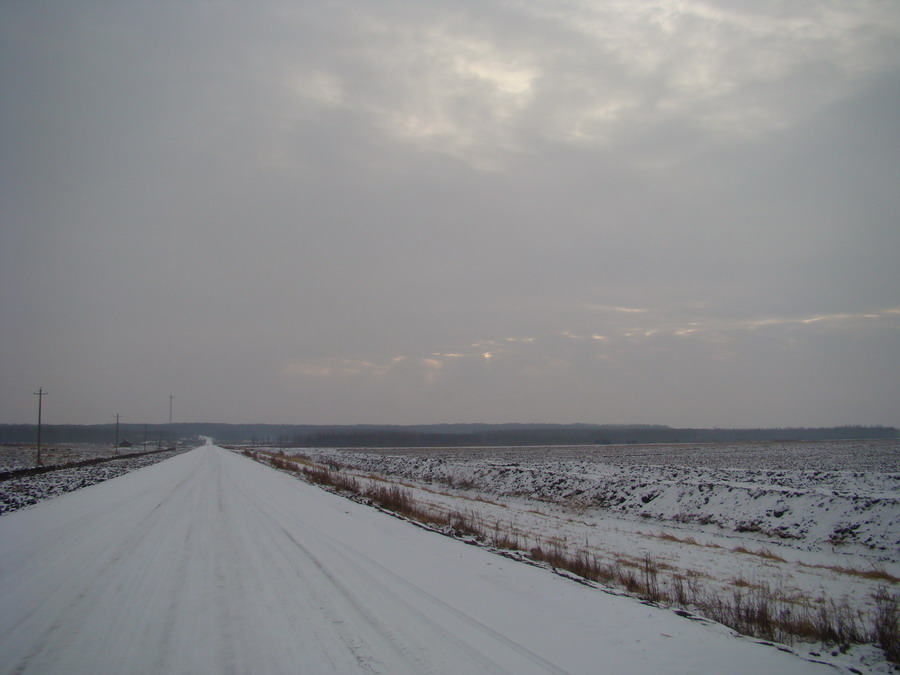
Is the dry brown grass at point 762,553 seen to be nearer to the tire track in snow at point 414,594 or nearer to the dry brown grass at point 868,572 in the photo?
the dry brown grass at point 868,572

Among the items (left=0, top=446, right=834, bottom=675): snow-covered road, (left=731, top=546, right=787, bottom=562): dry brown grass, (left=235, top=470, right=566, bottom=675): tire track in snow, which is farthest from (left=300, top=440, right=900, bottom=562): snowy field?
(left=235, top=470, right=566, bottom=675): tire track in snow

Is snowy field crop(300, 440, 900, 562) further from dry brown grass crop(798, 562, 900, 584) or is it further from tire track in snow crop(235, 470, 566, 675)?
tire track in snow crop(235, 470, 566, 675)

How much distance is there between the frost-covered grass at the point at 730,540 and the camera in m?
8.61

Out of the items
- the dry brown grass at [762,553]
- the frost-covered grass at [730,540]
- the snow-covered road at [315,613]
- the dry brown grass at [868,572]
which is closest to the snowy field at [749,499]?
the frost-covered grass at [730,540]

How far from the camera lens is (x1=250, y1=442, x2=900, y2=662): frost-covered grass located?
8609 mm

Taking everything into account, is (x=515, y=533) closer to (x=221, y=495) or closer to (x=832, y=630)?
(x=832, y=630)

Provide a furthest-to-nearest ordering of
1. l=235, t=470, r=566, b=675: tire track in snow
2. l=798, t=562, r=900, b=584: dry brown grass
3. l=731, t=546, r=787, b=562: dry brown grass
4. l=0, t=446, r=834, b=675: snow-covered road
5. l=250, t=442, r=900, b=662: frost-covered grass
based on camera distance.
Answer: l=731, t=546, r=787, b=562: dry brown grass
l=798, t=562, r=900, b=584: dry brown grass
l=250, t=442, r=900, b=662: frost-covered grass
l=235, t=470, r=566, b=675: tire track in snow
l=0, t=446, r=834, b=675: snow-covered road

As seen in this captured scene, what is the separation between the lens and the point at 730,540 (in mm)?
17328

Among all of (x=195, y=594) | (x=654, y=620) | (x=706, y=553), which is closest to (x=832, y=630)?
(x=654, y=620)

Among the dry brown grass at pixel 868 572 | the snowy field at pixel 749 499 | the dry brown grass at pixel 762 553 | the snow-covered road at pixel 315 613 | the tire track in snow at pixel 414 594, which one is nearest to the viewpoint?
the snow-covered road at pixel 315 613

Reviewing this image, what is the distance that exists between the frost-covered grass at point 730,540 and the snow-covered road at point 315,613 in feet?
4.65

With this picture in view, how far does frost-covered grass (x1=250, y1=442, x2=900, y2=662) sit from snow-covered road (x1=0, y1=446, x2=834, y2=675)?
1.42 m

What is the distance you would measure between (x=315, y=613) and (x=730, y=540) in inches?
596

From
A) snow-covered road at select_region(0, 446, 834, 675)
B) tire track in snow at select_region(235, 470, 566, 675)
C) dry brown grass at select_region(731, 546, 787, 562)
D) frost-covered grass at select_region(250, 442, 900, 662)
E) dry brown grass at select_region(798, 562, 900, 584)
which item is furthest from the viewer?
dry brown grass at select_region(731, 546, 787, 562)
